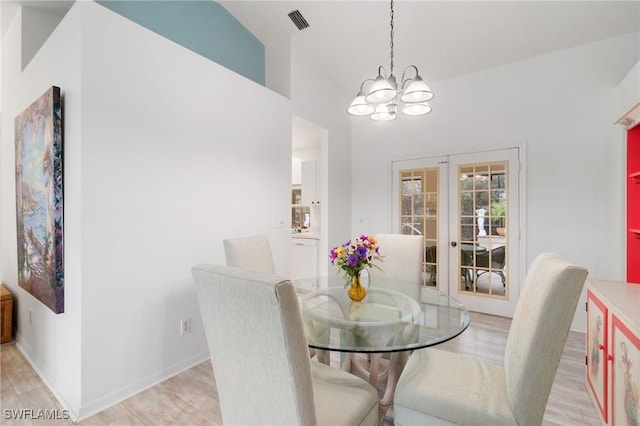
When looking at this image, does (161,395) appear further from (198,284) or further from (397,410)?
(397,410)

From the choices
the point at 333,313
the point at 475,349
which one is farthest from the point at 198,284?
the point at 475,349

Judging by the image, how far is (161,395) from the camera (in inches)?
80.2

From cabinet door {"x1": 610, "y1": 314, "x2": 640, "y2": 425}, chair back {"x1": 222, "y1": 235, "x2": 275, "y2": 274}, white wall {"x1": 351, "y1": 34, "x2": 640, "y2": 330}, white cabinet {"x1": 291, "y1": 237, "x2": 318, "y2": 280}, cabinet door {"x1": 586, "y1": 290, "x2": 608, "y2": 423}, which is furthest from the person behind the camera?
white cabinet {"x1": 291, "y1": 237, "x2": 318, "y2": 280}

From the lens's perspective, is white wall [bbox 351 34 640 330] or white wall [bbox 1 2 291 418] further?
white wall [bbox 351 34 640 330]

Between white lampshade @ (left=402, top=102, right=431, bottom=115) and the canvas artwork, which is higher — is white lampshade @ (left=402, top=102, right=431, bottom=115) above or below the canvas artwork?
above

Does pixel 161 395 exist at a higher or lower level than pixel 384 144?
lower

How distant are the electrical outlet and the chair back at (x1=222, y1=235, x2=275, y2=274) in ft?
2.27

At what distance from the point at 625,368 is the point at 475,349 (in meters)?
1.39

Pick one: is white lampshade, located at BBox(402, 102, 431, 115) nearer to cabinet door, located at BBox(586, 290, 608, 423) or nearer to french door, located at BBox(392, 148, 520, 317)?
cabinet door, located at BBox(586, 290, 608, 423)

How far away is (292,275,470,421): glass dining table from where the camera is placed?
1.40 meters

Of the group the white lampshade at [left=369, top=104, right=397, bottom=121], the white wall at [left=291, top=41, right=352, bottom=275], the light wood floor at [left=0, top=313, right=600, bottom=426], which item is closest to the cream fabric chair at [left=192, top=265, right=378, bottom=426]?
the light wood floor at [left=0, top=313, right=600, bottom=426]

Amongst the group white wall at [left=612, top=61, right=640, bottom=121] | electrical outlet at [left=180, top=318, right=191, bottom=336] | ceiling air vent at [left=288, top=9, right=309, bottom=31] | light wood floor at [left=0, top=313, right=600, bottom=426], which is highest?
ceiling air vent at [left=288, top=9, right=309, bottom=31]

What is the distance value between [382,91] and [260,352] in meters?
1.63

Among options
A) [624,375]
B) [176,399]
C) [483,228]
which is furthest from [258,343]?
[483,228]
